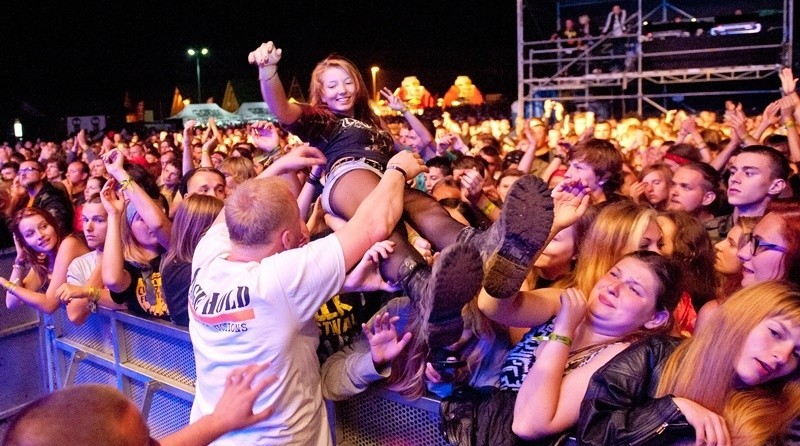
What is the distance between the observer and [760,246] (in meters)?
2.60

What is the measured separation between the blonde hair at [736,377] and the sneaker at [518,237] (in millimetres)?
465

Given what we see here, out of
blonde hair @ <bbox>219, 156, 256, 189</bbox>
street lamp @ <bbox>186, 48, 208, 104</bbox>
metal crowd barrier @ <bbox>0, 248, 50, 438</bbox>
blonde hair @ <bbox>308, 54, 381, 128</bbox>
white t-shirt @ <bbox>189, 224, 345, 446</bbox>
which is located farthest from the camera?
street lamp @ <bbox>186, 48, 208, 104</bbox>

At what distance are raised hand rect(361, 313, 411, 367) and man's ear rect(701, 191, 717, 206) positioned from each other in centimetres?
247

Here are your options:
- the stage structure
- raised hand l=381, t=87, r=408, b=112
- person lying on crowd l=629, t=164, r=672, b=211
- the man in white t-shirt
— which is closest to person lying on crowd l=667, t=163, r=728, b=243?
person lying on crowd l=629, t=164, r=672, b=211

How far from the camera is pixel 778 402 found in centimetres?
176

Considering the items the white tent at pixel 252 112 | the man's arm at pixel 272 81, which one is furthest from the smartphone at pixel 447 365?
the white tent at pixel 252 112

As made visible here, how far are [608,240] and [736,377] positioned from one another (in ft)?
2.73

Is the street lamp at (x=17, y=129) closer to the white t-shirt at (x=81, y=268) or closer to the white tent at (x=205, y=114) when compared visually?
the white tent at (x=205, y=114)

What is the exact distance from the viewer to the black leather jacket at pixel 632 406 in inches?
68.3

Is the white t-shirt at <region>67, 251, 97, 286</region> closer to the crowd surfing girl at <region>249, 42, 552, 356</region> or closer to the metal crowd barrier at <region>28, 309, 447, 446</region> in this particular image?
the metal crowd barrier at <region>28, 309, 447, 446</region>

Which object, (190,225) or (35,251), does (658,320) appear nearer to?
(190,225)

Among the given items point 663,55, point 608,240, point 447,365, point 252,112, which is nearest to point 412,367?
point 447,365

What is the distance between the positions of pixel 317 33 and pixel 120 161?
76.8ft

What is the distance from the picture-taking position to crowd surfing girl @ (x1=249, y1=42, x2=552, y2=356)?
6.49ft
